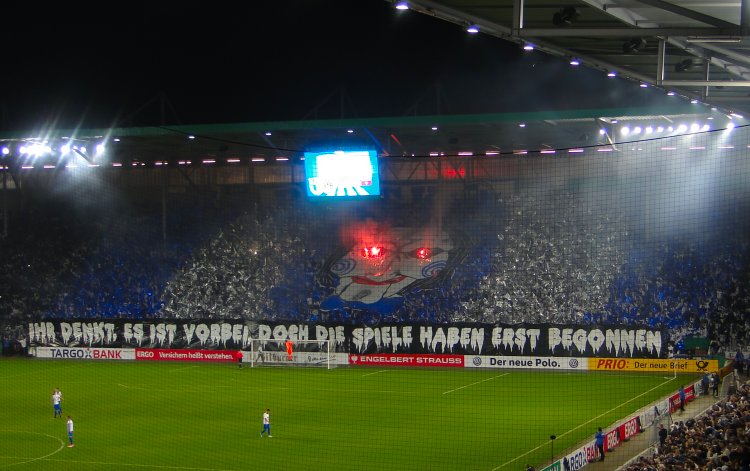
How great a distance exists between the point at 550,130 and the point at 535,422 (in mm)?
15154

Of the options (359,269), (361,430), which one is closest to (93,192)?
(359,269)

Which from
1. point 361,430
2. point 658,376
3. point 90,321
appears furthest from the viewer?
point 90,321

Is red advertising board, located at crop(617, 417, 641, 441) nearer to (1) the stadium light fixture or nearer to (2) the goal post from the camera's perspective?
(1) the stadium light fixture

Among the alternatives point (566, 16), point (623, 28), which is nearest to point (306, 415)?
point (623, 28)

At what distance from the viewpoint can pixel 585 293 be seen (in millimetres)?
36406

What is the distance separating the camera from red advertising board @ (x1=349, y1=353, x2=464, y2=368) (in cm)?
3578

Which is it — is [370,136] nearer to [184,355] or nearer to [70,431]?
[184,355]

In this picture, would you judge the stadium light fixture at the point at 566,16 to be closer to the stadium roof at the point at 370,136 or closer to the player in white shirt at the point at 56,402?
the player in white shirt at the point at 56,402

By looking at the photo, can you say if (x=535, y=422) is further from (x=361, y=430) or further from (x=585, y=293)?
(x=585, y=293)

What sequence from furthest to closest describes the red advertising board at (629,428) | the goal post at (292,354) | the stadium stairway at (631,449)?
the goal post at (292,354)
the red advertising board at (629,428)
the stadium stairway at (631,449)

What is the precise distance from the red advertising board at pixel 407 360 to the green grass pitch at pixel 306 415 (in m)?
0.55

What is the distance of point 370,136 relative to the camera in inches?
1522

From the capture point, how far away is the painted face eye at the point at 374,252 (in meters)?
42.3

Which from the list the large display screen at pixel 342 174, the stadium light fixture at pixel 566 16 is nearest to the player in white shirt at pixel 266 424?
the stadium light fixture at pixel 566 16
